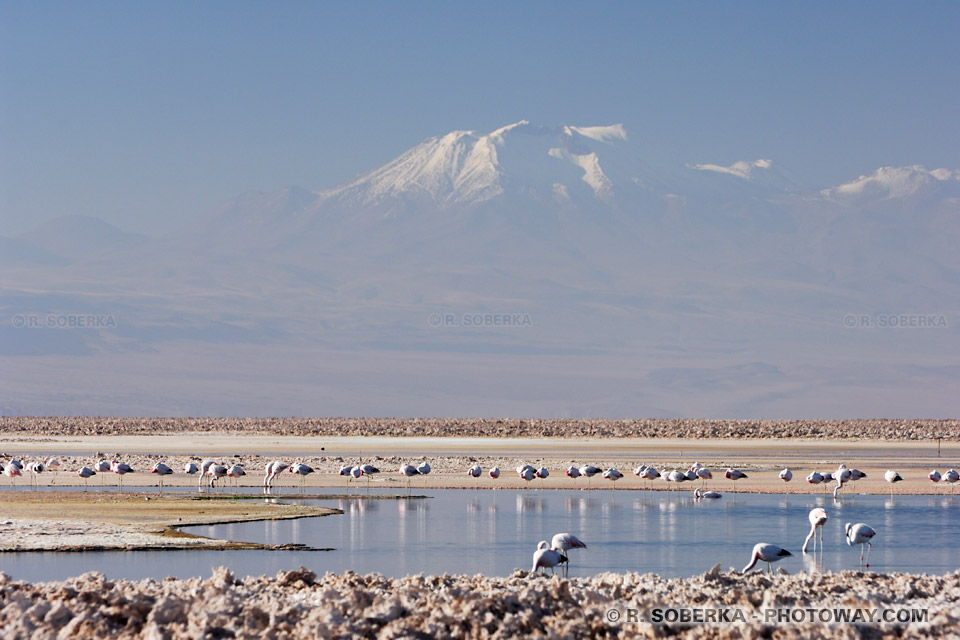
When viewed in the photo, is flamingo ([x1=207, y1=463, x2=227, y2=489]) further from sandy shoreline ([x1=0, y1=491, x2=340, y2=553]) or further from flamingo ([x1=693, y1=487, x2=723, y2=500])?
flamingo ([x1=693, y1=487, x2=723, y2=500])

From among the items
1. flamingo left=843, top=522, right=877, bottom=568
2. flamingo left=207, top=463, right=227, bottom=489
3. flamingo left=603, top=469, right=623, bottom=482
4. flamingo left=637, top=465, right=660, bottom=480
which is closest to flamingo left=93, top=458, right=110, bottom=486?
flamingo left=207, top=463, right=227, bottom=489

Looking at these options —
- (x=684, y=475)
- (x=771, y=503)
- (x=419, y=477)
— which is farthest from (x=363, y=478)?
(x=771, y=503)

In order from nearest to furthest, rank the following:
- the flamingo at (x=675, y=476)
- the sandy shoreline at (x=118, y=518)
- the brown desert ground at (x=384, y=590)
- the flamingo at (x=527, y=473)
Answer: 1. the brown desert ground at (x=384, y=590)
2. the sandy shoreline at (x=118, y=518)
3. the flamingo at (x=675, y=476)
4. the flamingo at (x=527, y=473)

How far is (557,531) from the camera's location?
25359 mm

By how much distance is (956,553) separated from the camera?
22.0m

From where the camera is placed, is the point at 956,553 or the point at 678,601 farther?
the point at 956,553

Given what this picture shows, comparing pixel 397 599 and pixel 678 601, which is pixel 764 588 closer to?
pixel 678 601

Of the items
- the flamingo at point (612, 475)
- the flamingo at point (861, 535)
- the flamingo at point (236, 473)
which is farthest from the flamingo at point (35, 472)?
the flamingo at point (861, 535)

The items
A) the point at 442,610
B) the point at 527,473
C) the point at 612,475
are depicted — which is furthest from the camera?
the point at 612,475

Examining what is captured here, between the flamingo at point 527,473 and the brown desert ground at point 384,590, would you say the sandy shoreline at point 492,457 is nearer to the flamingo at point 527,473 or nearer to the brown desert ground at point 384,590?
the brown desert ground at point 384,590

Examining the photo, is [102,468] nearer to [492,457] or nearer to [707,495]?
[492,457]

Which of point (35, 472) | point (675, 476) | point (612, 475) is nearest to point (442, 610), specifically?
point (675, 476)

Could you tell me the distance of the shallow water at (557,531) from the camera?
65.3 ft

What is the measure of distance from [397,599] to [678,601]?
316 cm
